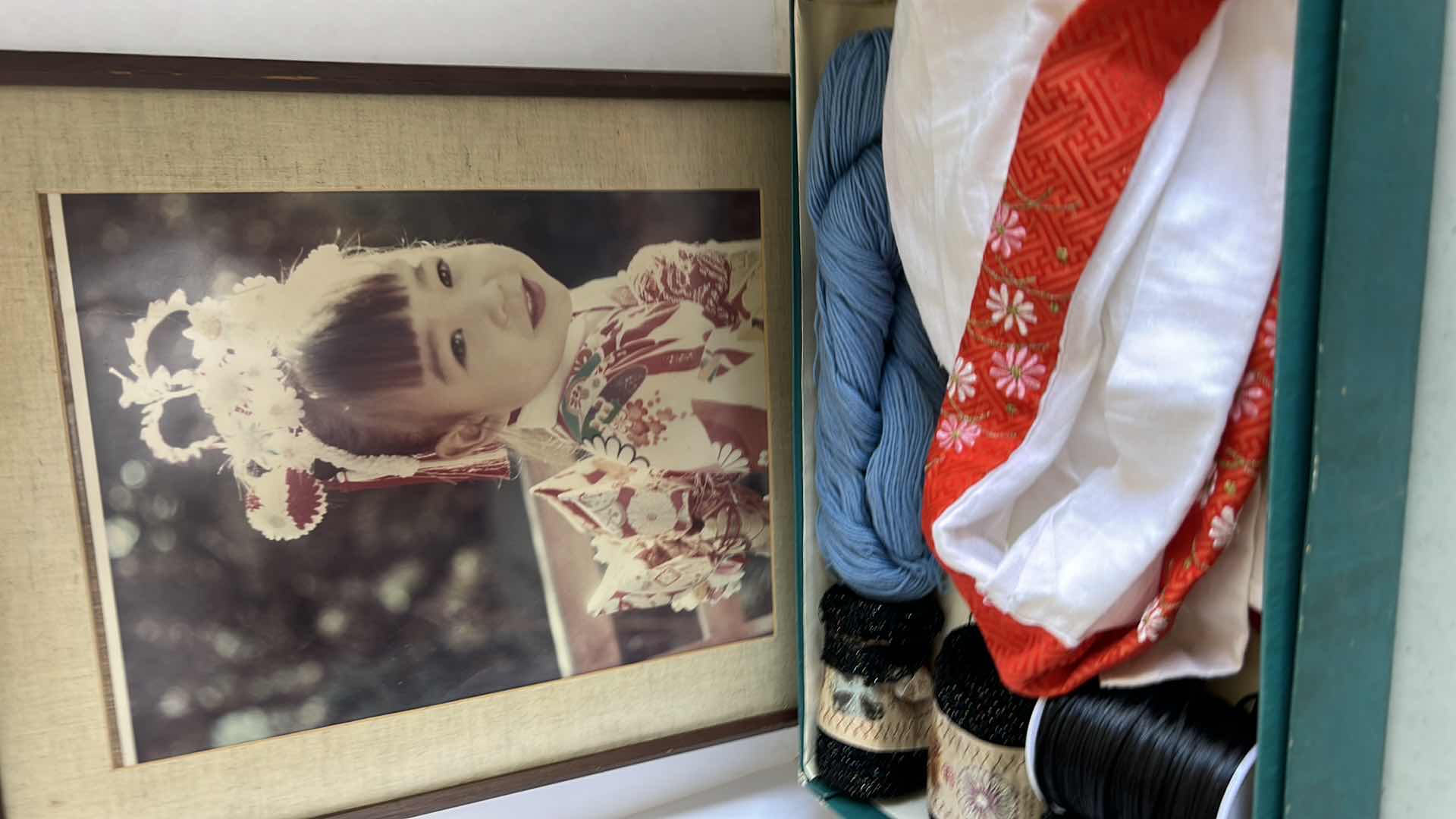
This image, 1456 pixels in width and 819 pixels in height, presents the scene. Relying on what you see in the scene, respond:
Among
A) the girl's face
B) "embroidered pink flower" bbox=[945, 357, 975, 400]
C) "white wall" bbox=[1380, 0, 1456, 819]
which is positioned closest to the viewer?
"white wall" bbox=[1380, 0, 1456, 819]

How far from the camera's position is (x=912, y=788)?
0.74 meters

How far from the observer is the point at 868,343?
2.13ft

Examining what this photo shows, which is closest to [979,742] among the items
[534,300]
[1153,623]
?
[1153,623]

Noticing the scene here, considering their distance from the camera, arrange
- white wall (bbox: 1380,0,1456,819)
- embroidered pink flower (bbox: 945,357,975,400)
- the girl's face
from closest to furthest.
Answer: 1. white wall (bbox: 1380,0,1456,819)
2. embroidered pink flower (bbox: 945,357,975,400)
3. the girl's face

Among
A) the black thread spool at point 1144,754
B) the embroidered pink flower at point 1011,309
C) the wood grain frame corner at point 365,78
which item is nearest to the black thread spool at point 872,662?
the black thread spool at point 1144,754

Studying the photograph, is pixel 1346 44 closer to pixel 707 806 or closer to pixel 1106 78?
pixel 1106 78

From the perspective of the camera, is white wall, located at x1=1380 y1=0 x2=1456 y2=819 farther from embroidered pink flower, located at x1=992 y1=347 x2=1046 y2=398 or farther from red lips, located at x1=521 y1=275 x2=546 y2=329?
red lips, located at x1=521 y1=275 x2=546 y2=329

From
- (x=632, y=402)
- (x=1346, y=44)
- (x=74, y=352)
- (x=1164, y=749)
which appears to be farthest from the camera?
(x=632, y=402)

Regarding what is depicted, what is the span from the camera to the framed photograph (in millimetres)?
613

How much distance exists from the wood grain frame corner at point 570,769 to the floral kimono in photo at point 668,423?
0.37 ft

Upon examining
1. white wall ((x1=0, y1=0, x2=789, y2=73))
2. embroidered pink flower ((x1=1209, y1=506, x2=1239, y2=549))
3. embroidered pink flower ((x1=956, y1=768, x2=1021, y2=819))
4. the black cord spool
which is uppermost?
white wall ((x1=0, y1=0, x2=789, y2=73))

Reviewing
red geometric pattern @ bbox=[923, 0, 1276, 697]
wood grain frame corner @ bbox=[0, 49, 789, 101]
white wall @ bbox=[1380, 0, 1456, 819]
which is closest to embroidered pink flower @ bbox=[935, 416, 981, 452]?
red geometric pattern @ bbox=[923, 0, 1276, 697]

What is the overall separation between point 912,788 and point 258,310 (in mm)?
580

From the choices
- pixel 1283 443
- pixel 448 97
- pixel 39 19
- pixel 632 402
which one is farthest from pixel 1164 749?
pixel 39 19
